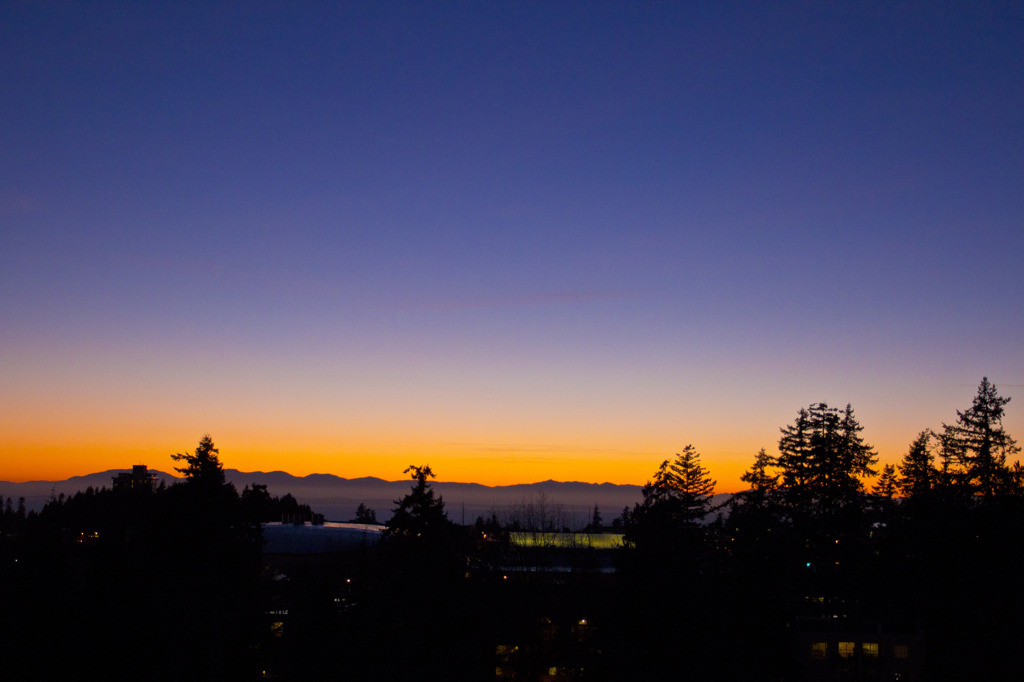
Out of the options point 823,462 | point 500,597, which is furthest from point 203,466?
point 823,462

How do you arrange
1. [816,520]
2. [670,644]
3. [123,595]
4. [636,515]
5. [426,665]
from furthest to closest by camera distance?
[816,520]
[636,515]
[670,644]
[426,665]
[123,595]

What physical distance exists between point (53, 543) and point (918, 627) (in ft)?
134

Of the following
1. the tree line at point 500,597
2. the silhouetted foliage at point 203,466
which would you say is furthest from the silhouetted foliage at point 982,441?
the silhouetted foliage at point 203,466

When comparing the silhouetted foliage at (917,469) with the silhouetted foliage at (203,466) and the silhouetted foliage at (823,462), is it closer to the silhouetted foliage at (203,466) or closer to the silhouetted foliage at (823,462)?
the silhouetted foliage at (823,462)

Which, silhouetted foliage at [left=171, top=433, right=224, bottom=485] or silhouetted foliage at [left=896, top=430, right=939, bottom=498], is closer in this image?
silhouetted foliage at [left=171, top=433, right=224, bottom=485]

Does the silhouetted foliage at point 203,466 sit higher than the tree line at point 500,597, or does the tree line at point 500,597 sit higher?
the silhouetted foliage at point 203,466

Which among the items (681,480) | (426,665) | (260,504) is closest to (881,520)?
(681,480)

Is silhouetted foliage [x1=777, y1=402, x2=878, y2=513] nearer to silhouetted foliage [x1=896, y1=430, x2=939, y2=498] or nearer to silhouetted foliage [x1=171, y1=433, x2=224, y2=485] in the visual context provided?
silhouetted foliage [x1=896, y1=430, x2=939, y2=498]

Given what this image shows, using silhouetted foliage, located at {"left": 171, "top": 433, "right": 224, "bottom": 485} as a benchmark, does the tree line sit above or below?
below

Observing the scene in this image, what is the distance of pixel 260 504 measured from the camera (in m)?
24.9

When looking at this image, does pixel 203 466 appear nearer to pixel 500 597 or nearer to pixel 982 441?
pixel 500 597

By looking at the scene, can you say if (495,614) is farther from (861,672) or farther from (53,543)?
(861,672)

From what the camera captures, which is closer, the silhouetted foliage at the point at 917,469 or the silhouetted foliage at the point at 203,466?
the silhouetted foliage at the point at 203,466

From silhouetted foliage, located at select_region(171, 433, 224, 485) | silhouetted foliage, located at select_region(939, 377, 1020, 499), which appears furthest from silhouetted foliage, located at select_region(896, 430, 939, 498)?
silhouetted foliage, located at select_region(171, 433, 224, 485)
